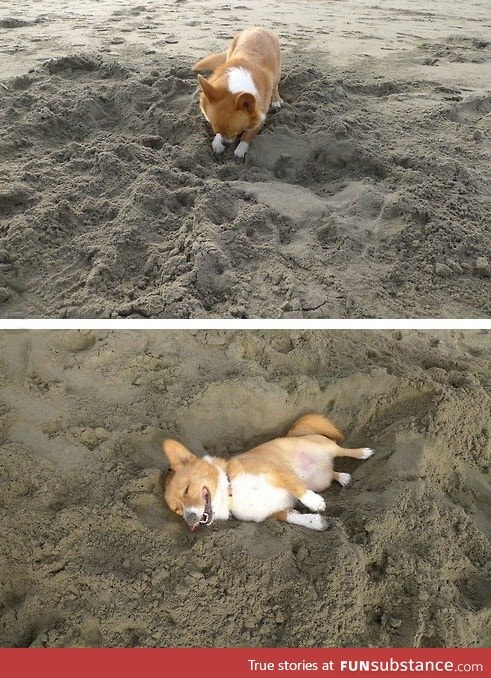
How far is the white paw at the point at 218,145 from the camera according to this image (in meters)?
3.17

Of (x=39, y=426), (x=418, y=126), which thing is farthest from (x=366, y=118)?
(x=39, y=426)

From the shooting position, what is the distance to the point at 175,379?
2.50 meters

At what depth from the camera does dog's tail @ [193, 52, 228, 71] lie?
4.11 metres

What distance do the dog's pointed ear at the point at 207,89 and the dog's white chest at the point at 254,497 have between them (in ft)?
7.15

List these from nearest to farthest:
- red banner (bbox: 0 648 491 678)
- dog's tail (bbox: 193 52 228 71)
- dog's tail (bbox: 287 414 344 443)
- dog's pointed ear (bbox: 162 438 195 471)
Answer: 1. red banner (bbox: 0 648 491 678)
2. dog's pointed ear (bbox: 162 438 195 471)
3. dog's tail (bbox: 287 414 344 443)
4. dog's tail (bbox: 193 52 228 71)

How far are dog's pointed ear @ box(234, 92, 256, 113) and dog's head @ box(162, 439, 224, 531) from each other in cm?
196

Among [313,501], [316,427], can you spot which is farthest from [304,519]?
[316,427]

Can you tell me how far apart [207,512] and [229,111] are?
7.27ft

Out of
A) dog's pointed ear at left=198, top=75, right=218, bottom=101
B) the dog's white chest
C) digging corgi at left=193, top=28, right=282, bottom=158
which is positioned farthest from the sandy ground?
dog's pointed ear at left=198, top=75, right=218, bottom=101

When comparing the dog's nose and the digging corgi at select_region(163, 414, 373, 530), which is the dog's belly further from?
the dog's nose

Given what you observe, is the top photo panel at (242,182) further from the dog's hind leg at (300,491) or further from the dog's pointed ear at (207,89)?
the dog's hind leg at (300,491)

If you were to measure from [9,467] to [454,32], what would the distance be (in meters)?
5.48

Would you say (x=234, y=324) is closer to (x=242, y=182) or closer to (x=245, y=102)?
(x=242, y=182)

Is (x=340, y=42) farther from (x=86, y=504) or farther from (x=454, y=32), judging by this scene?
(x=86, y=504)
